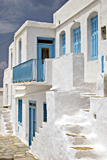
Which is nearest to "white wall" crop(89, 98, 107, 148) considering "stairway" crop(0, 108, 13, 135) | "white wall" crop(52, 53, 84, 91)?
"white wall" crop(52, 53, 84, 91)

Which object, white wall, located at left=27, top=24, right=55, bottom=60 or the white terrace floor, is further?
white wall, located at left=27, top=24, right=55, bottom=60

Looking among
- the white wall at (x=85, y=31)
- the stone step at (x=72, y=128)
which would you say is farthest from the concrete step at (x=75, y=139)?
the white wall at (x=85, y=31)

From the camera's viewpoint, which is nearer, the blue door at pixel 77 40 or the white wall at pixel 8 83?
the blue door at pixel 77 40

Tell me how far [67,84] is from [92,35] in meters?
2.78

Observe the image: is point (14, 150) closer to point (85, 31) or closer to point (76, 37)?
point (76, 37)

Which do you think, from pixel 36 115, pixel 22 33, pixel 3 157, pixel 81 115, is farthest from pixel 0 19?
pixel 81 115

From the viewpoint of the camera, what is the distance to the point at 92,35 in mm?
9852

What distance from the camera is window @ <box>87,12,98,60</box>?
31.3 ft

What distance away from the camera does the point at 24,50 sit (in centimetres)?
1379

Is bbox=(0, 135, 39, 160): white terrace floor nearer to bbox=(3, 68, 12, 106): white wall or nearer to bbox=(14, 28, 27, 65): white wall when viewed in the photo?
bbox=(14, 28, 27, 65): white wall

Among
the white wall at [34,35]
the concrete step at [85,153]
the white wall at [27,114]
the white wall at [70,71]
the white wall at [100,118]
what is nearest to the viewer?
the concrete step at [85,153]

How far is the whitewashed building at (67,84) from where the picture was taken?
249 inches

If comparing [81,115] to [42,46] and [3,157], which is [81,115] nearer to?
[3,157]

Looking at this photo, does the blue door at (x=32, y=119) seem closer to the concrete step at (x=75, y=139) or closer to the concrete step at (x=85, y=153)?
the concrete step at (x=75, y=139)
